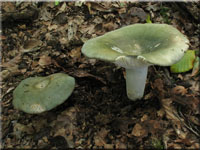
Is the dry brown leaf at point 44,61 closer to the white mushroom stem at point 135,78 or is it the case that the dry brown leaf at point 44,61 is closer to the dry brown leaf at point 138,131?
the white mushroom stem at point 135,78

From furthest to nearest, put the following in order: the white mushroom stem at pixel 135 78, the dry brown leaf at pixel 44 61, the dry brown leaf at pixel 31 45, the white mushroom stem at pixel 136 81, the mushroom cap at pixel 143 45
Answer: the dry brown leaf at pixel 31 45
the dry brown leaf at pixel 44 61
the white mushroom stem at pixel 136 81
the white mushroom stem at pixel 135 78
the mushroom cap at pixel 143 45

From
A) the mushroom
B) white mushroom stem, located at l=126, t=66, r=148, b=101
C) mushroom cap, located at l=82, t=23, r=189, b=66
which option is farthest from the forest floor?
mushroom cap, located at l=82, t=23, r=189, b=66

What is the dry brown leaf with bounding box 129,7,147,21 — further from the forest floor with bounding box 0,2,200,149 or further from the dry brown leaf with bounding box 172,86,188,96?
the dry brown leaf with bounding box 172,86,188,96

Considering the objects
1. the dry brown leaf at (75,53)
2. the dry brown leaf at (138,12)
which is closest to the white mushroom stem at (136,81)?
the dry brown leaf at (75,53)

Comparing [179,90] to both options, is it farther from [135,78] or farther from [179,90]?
[135,78]

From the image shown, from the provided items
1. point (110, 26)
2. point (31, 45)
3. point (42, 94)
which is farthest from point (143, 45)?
point (31, 45)

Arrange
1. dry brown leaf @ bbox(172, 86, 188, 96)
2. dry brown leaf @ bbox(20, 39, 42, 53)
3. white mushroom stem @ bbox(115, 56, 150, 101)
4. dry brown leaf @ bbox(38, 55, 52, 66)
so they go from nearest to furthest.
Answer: white mushroom stem @ bbox(115, 56, 150, 101) < dry brown leaf @ bbox(172, 86, 188, 96) < dry brown leaf @ bbox(38, 55, 52, 66) < dry brown leaf @ bbox(20, 39, 42, 53)
